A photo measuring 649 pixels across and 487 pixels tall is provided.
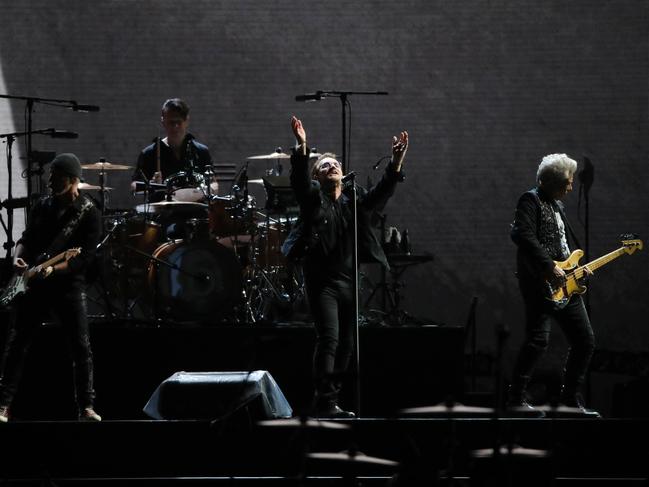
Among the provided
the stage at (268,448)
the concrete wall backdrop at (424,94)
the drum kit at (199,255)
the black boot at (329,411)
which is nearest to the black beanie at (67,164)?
the stage at (268,448)

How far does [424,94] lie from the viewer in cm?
1124

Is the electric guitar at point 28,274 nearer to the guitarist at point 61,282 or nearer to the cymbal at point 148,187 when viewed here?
the guitarist at point 61,282

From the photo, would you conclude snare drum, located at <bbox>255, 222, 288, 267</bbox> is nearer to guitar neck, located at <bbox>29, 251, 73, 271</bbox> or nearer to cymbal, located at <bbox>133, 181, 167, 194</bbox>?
cymbal, located at <bbox>133, 181, 167, 194</bbox>

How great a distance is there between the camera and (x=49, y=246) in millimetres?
6238

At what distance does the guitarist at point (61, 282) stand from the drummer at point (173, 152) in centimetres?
268

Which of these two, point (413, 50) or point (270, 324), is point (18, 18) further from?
point (270, 324)

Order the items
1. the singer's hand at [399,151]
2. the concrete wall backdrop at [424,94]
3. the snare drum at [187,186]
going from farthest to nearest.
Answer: the concrete wall backdrop at [424,94]
the snare drum at [187,186]
the singer's hand at [399,151]

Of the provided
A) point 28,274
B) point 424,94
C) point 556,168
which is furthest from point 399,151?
point 424,94

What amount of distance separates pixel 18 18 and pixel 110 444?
6.73 metres

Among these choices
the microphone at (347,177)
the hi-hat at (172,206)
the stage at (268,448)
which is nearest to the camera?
the stage at (268,448)

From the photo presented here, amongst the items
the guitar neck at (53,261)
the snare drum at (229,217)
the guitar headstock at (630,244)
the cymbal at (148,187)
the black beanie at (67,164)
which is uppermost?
the black beanie at (67,164)

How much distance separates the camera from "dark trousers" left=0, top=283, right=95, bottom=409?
6125 mm

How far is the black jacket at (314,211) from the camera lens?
607cm

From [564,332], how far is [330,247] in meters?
1.55
